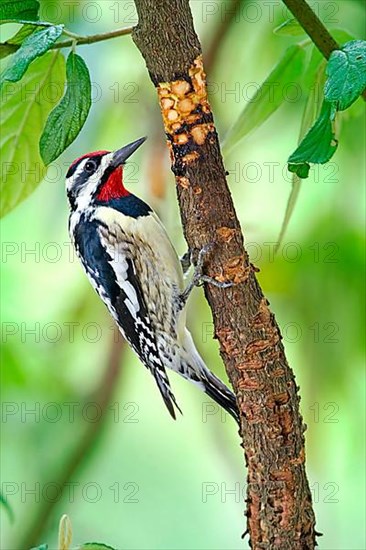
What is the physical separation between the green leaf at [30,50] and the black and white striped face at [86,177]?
0.78m

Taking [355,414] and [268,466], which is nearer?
[268,466]

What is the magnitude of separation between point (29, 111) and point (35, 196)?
3.51 ft

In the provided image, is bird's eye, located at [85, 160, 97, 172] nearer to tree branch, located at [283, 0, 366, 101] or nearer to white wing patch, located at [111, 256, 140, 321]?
white wing patch, located at [111, 256, 140, 321]

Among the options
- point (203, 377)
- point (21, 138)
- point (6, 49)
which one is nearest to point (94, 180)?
Answer: point (203, 377)

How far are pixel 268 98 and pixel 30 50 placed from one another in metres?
0.37

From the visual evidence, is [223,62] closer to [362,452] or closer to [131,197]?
[131,197]

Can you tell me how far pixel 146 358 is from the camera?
1.59m

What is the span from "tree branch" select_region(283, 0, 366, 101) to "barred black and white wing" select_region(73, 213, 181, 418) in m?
0.71

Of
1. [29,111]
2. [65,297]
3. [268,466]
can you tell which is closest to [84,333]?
[65,297]

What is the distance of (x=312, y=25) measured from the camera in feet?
3.20

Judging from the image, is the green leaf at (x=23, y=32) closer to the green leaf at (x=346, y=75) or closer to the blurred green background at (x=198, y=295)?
the green leaf at (x=346, y=75)

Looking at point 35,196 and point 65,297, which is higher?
point 35,196

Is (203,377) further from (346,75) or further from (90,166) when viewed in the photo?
(346,75)

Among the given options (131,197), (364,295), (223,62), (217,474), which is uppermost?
(223,62)
